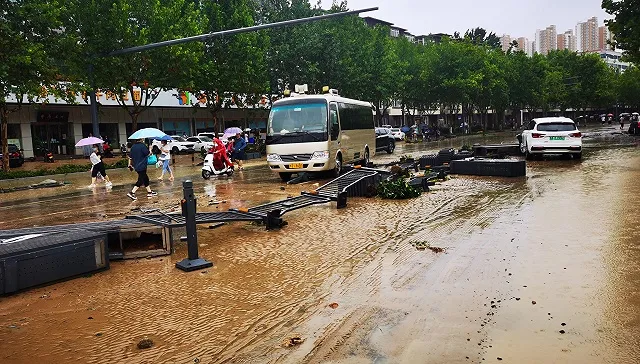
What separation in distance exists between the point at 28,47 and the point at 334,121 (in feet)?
43.3

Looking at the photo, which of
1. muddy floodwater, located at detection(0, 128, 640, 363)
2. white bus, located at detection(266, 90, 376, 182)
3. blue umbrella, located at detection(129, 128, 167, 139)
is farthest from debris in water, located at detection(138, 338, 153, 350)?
blue umbrella, located at detection(129, 128, 167, 139)

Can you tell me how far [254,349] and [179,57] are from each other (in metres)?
28.4

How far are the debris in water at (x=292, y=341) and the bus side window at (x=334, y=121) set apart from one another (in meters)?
13.1

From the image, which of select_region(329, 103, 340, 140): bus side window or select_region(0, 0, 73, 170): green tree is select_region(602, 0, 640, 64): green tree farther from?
select_region(0, 0, 73, 170): green tree

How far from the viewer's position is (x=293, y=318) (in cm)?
529

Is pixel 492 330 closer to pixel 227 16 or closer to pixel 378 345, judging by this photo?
pixel 378 345

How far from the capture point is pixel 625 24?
24.4 metres

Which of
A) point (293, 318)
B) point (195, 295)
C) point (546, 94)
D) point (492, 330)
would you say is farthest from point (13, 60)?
point (546, 94)

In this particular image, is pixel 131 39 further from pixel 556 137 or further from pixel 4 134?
pixel 556 137

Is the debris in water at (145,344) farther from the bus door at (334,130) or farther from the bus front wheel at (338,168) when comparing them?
the bus front wheel at (338,168)

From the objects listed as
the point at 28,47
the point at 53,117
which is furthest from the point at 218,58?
Answer: the point at 28,47

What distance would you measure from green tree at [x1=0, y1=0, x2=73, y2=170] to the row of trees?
0.04 m

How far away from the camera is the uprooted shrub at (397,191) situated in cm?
1298

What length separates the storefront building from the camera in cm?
3769
